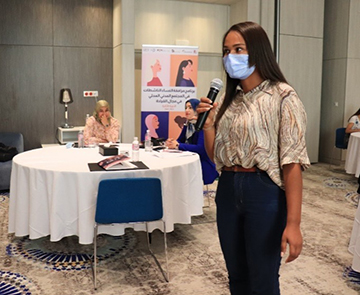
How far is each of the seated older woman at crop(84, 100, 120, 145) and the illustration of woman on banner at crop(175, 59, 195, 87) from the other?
1906mm

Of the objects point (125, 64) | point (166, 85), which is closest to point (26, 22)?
point (125, 64)

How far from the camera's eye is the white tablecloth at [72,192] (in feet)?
11.2

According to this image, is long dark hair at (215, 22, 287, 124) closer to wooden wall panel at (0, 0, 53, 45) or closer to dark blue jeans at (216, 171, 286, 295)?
dark blue jeans at (216, 171, 286, 295)

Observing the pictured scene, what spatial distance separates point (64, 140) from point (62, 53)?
60.1 inches

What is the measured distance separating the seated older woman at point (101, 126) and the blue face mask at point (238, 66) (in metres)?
4.02

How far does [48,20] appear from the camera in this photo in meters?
7.31

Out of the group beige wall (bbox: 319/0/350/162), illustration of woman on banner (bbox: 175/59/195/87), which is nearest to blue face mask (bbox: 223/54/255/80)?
illustration of woman on banner (bbox: 175/59/195/87)

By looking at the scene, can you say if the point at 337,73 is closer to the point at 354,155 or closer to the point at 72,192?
the point at 354,155

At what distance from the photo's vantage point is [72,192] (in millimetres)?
3436

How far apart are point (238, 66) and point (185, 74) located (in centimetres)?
563

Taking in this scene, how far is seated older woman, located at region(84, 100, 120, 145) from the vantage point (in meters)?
5.63

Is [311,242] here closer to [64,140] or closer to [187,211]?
[187,211]

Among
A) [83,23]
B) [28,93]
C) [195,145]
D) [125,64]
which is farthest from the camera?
[83,23]

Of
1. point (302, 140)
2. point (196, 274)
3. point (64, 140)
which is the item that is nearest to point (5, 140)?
point (64, 140)
